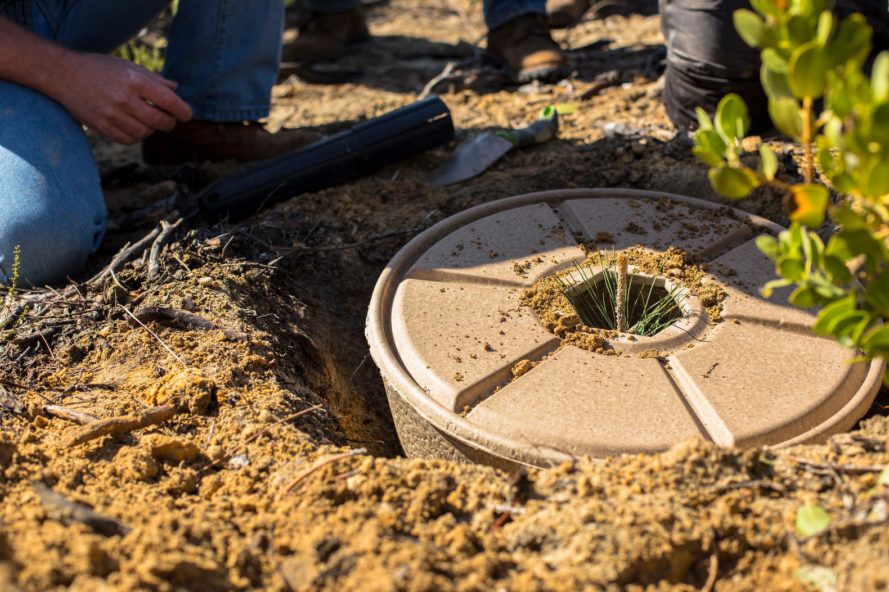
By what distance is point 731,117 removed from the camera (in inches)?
48.0

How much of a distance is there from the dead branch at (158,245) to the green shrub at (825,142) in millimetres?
1604

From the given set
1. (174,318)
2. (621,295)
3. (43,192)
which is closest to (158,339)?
(174,318)

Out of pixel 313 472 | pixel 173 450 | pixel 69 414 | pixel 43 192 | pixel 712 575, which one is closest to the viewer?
pixel 712 575

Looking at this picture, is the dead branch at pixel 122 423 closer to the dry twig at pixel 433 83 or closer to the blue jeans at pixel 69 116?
the blue jeans at pixel 69 116

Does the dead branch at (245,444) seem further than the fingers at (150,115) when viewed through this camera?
No

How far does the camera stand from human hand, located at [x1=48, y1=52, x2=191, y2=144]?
251cm

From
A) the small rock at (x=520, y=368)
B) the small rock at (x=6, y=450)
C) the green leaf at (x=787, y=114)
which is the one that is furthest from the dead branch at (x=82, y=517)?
the green leaf at (x=787, y=114)

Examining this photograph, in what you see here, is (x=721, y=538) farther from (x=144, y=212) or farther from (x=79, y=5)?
(x=79, y=5)

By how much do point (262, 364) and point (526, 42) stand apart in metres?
2.41

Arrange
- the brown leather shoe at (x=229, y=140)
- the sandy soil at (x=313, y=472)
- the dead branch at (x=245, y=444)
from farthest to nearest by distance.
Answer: the brown leather shoe at (x=229, y=140)
the dead branch at (x=245, y=444)
the sandy soil at (x=313, y=472)

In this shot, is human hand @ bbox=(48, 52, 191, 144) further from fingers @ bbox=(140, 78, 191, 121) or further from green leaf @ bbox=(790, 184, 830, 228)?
green leaf @ bbox=(790, 184, 830, 228)

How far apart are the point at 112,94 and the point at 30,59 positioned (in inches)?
9.5

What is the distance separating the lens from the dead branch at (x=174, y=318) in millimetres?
2094

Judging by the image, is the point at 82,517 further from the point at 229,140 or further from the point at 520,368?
the point at 229,140
